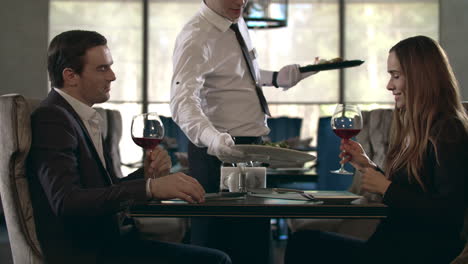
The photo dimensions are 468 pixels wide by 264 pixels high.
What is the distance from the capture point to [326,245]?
6.00ft

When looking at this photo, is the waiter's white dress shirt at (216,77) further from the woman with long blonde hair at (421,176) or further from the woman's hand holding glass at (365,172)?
the woman with long blonde hair at (421,176)

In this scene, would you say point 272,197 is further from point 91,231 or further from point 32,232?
point 32,232

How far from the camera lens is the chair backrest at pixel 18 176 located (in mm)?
1518

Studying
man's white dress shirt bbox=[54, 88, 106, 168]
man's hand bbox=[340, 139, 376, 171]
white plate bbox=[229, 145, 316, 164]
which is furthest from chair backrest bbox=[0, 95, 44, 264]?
man's hand bbox=[340, 139, 376, 171]

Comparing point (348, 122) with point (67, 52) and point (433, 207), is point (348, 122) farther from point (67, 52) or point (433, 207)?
point (67, 52)

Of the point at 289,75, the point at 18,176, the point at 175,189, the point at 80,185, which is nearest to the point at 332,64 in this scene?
the point at 289,75

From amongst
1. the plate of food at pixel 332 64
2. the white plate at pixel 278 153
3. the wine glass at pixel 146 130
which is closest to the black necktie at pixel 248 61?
the plate of food at pixel 332 64

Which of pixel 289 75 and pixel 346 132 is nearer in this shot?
pixel 346 132

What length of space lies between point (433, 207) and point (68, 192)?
924 millimetres

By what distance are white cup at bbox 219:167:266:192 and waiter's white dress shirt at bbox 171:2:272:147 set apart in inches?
10.3

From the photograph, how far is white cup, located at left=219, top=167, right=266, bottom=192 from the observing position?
75.2 inches

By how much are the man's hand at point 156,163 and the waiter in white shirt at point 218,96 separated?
4.7 inches

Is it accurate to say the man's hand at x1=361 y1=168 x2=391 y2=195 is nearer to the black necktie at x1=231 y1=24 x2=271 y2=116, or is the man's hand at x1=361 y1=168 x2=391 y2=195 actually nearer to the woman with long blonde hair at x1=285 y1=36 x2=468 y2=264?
the woman with long blonde hair at x1=285 y1=36 x2=468 y2=264

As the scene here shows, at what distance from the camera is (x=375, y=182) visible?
1.61 metres
